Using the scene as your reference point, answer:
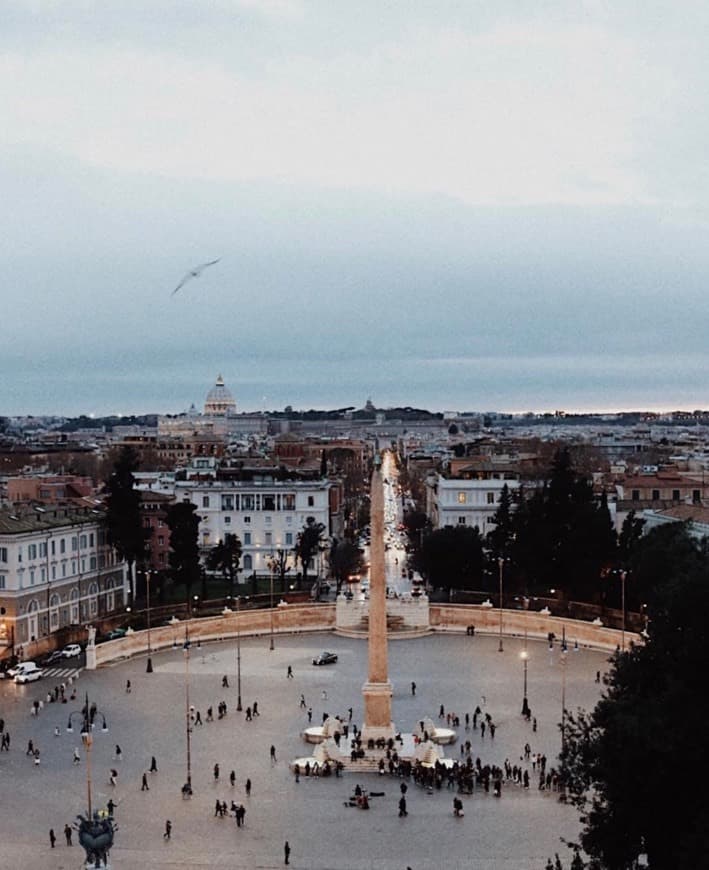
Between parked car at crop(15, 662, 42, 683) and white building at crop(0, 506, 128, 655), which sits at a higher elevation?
white building at crop(0, 506, 128, 655)

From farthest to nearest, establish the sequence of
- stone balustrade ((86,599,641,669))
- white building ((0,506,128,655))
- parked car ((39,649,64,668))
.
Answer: stone balustrade ((86,599,641,669)) < white building ((0,506,128,655)) < parked car ((39,649,64,668))

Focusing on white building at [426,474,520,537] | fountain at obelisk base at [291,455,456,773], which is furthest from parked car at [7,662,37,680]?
white building at [426,474,520,537]

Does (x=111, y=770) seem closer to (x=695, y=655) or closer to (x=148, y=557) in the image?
(x=695, y=655)

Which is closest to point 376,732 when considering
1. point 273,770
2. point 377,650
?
point 377,650

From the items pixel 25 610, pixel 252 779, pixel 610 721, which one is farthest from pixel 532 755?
pixel 25 610

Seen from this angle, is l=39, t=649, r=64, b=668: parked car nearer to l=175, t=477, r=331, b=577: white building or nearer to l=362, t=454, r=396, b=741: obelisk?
l=362, t=454, r=396, b=741: obelisk

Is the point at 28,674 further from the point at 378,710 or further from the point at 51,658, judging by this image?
the point at 378,710
